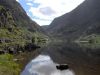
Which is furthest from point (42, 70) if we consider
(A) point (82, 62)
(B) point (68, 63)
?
(A) point (82, 62)

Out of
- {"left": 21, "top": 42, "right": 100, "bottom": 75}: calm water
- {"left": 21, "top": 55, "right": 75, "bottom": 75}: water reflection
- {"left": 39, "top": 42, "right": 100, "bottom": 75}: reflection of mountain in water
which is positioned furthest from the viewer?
{"left": 39, "top": 42, "right": 100, "bottom": 75}: reflection of mountain in water

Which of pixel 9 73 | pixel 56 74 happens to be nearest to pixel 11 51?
pixel 56 74

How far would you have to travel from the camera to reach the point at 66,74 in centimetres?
7000

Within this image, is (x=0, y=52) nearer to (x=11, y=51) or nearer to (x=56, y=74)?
(x=11, y=51)

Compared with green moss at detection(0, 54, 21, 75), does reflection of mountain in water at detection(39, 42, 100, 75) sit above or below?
below

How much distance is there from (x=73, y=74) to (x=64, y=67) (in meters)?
11.2

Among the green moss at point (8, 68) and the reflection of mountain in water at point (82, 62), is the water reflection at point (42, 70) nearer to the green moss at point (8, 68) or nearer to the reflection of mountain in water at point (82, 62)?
the green moss at point (8, 68)

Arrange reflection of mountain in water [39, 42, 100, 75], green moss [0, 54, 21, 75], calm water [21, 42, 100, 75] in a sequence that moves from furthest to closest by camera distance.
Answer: reflection of mountain in water [39, 42, 100, 75] → calm water [21, 42, 100, 75] → green moss [0, 54, 21, 75]

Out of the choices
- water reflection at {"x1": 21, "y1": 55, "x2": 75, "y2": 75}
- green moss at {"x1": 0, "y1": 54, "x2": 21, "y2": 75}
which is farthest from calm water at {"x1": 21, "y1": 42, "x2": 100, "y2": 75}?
green moss at {"x1": 0, "y1": 54, "x2": 21, "y2": 75}

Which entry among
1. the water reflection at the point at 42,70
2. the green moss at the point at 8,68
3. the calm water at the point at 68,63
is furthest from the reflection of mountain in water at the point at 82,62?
the green moss at the point at 8,68

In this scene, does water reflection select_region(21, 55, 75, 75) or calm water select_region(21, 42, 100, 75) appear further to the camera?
calm water select_region(21, 42, 100, 75)

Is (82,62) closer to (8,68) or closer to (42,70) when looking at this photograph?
(42,70)

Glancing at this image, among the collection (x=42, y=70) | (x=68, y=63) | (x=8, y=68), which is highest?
(x=8, y=68)

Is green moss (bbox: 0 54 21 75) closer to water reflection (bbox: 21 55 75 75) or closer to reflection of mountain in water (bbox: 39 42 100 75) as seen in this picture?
water reflection (bbox: 21 55 75 75)
